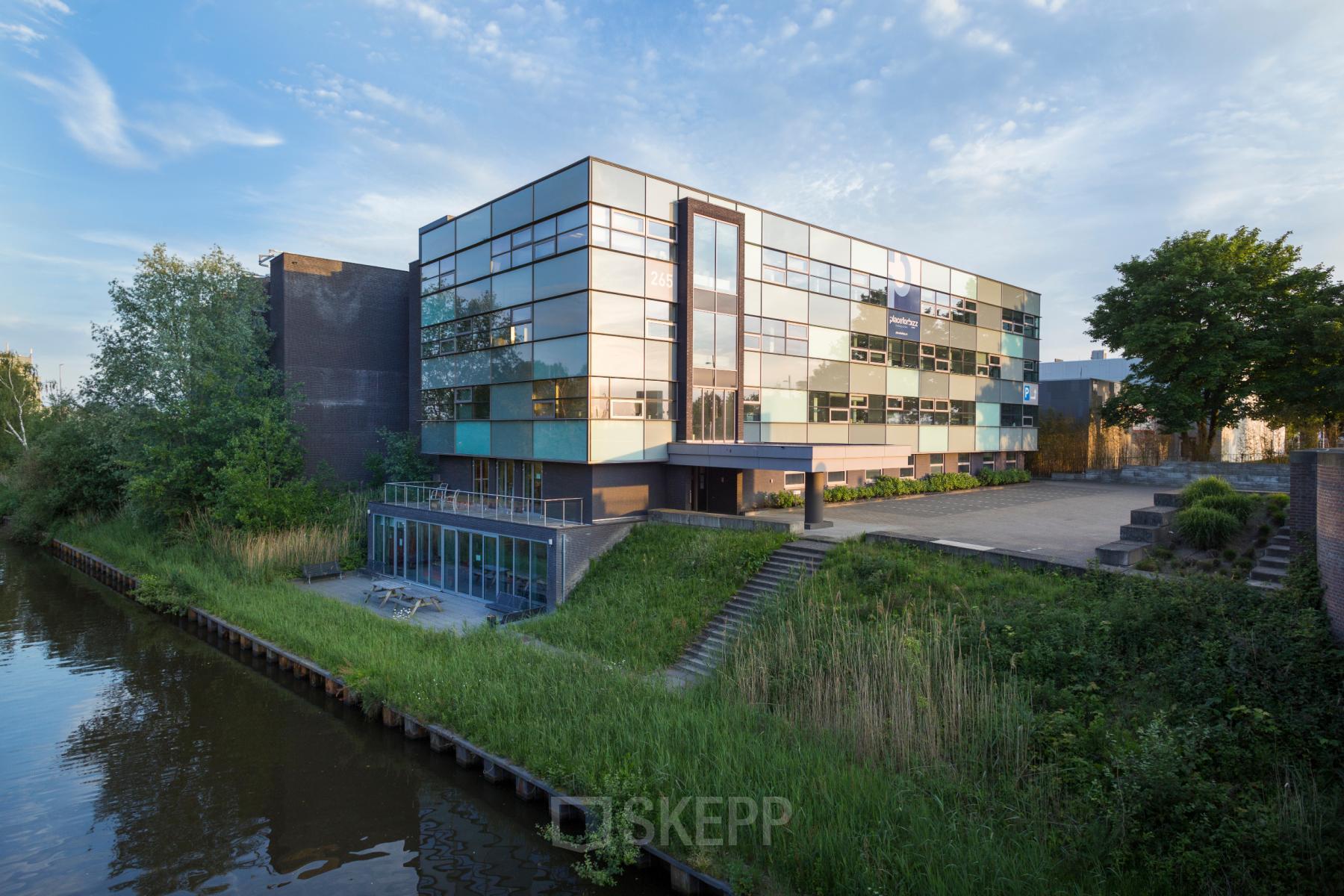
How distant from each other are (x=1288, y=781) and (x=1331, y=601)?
145 inches

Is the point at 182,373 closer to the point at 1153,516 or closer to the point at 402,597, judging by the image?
the point at 402,597

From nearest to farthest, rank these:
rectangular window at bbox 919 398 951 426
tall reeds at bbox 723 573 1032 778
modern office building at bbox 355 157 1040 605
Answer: tall reeds at bbox 723 573 1032 778, modern office building at bbox 355 157 1040 605, rectangular window at bbox 919 398 951 426

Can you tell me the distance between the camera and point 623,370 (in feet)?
60.4

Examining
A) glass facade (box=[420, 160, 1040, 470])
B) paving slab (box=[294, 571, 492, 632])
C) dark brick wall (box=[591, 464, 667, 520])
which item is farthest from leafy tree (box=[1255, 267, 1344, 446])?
paving slab (box=[294, 571, 492, 632])

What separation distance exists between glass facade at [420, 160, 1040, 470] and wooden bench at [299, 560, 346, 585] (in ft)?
16.7

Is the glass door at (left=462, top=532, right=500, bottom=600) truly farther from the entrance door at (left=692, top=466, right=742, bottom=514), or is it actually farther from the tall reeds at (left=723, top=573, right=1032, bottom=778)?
the tall reeds at (left=723, top=573, right=1032, bottom=778)

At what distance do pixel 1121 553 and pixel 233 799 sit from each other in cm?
1468

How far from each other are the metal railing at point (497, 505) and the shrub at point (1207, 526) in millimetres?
13142

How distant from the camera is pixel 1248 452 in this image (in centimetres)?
3547

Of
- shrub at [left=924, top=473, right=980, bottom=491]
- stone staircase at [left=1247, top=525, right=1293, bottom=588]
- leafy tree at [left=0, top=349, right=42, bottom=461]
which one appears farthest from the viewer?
leafy tree at [left=0, top=349, right=42, bottom=461]

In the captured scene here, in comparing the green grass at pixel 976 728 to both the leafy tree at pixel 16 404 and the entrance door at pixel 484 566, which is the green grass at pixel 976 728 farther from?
the leafy tree at pixel 16 404

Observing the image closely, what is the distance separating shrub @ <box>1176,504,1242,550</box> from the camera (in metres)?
12.7

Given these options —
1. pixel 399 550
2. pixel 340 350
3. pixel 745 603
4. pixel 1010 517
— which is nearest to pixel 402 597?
pixel 399 550

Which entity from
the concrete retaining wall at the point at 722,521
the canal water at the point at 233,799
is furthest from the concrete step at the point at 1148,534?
the canal water at the point at 233,799
